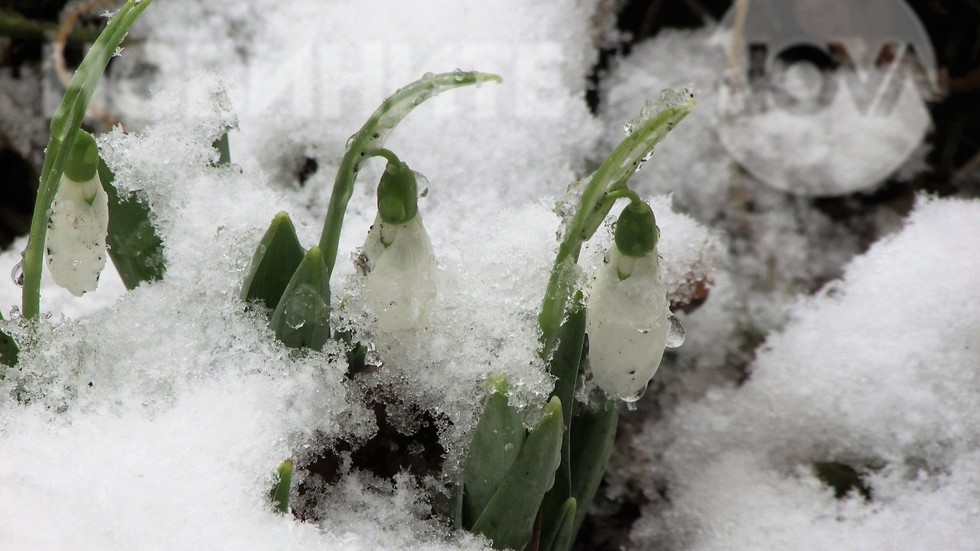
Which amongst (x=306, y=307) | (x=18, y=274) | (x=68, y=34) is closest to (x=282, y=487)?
(x=306, y=307)

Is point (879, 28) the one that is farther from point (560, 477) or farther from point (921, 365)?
point (560, 477)

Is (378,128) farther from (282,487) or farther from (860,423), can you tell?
(860,423)

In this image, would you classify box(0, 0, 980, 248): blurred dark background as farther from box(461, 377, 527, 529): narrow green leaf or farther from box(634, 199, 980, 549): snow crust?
box(461, 377, 527, 529): narrow green leaf

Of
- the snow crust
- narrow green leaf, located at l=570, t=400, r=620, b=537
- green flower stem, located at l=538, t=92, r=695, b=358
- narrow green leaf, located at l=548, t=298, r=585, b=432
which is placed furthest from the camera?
the snow crust

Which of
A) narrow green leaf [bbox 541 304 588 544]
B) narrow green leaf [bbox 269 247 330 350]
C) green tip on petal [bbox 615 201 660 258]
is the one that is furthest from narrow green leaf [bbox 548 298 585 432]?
narrow green leaf [bbox 269 247 330 350]

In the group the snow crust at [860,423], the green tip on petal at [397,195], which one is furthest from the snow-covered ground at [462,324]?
the green tip on petal at [397,195]

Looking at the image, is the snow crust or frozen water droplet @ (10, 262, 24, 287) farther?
the snow crust

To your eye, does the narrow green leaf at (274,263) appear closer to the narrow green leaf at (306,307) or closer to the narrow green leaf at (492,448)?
the narrow green leaf at (306,307)
